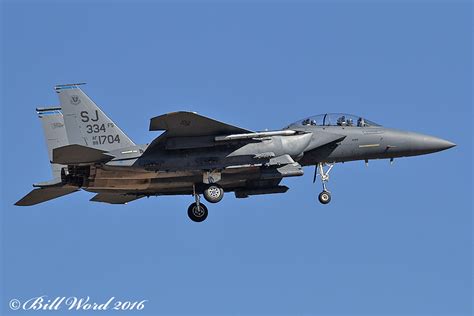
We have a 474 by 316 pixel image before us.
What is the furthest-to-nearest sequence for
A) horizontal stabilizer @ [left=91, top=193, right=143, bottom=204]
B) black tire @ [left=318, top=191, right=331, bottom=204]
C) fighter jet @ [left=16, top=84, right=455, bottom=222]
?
horizontal stabilizer @ [left=91, top=193, right=143, bottom=204] → black tire @ [left=318, top=191, right=331, bottom=204] → fighter jet @ [left=16, top=84, right=455, bottom=222]

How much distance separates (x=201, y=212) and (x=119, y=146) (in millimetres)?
2894

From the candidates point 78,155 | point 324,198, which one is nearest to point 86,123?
point 78,155

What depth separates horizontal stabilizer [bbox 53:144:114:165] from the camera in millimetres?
26922

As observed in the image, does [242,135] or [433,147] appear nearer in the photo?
[242,135]

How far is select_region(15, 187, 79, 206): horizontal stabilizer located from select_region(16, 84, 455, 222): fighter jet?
3cm

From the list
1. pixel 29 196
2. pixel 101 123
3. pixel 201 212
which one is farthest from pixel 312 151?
pixel 29 196

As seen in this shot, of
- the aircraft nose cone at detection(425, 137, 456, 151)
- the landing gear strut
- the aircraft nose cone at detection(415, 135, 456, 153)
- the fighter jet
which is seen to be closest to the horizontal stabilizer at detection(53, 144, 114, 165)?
the fighter jet

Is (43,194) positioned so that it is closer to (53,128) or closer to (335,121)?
(53,128)

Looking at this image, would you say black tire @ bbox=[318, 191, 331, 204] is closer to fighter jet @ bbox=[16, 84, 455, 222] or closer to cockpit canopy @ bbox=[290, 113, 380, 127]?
fighter jet @ bbox=[16, 84, 455, 222]

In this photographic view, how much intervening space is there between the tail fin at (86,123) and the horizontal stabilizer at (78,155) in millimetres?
599

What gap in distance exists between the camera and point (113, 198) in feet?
103

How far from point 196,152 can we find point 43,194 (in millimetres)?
4534

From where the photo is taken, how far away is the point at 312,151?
98.0 feet

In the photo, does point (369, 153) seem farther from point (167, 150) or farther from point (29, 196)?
point (29, 196)
